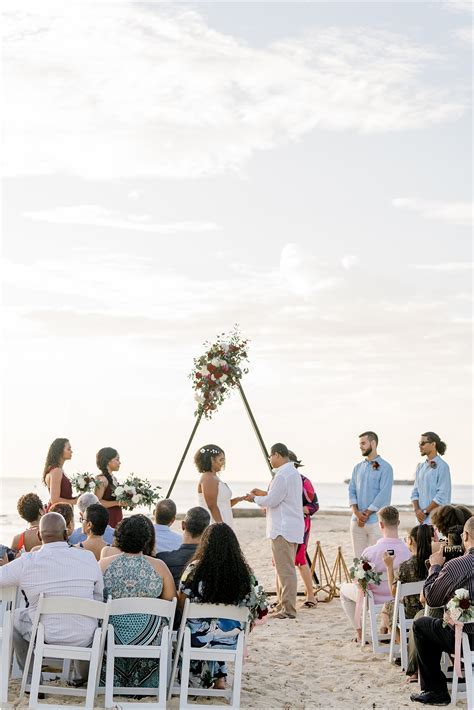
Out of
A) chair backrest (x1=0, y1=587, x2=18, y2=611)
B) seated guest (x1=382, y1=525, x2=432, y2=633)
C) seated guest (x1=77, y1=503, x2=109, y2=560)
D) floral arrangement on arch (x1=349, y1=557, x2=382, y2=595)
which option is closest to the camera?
chair backrest (x1=0, y1=587, x2=18, y2=611)

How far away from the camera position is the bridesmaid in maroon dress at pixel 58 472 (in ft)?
30.2

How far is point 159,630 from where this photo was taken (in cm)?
618

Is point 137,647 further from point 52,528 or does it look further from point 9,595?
point 9,595

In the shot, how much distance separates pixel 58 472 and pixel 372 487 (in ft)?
11.4

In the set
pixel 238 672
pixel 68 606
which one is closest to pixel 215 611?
pixel 238 672

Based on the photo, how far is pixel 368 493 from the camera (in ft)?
33.7

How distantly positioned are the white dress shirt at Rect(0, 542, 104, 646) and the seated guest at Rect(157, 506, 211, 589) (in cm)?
84

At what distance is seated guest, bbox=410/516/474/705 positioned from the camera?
635 centimetres

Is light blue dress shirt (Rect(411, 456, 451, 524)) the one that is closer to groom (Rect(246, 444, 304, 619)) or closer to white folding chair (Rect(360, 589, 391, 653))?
groom (Rect(246, 444, 304, 619))

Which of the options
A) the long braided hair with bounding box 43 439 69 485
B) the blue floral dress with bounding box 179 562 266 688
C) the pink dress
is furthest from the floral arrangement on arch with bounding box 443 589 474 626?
the long braided hair with bounding box 43 439 69 485

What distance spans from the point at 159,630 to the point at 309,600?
4836mm

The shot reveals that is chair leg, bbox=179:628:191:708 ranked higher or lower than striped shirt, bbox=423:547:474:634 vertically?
lower

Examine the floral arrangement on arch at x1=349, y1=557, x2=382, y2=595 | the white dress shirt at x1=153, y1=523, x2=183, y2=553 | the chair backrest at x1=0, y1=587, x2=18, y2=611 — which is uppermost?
the white dress shirt at x1=153, y1=523, x2=183, y2=553

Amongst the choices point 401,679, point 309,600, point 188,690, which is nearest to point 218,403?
point 309,600
